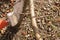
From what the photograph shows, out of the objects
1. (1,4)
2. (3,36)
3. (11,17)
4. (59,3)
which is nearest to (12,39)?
(3,36)

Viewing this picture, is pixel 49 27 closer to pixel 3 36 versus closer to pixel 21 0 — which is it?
pixel 3 36

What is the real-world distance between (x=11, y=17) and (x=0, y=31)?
0.64 metres

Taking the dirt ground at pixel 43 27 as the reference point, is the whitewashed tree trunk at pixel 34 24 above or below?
above

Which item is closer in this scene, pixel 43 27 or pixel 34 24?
pixel 34 24

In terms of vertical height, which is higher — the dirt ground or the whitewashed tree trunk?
the whitewashed tree trunk

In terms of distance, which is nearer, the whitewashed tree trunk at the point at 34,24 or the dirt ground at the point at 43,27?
the whitewashed tree trunk at the point at 34,24

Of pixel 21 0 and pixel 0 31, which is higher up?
pixel 21 0

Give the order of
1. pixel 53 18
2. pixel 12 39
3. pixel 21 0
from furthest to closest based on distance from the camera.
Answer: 1. pixel 53 18
2. pixel 12 39
3. pixel 21 0

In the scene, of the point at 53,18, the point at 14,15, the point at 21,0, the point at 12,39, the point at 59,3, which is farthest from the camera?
the point at 59,3

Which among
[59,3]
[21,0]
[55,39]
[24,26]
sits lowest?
[55,39]

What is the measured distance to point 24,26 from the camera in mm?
2422

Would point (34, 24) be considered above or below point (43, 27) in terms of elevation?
above

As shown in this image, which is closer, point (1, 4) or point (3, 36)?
point (3, 36)

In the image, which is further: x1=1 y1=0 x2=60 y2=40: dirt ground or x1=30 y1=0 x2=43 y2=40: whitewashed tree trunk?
x1=1 y1=0 x2=60 y2=40: dirt ground
